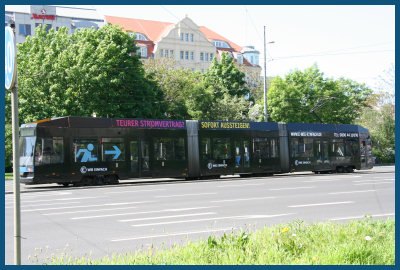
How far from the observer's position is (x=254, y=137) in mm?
30422

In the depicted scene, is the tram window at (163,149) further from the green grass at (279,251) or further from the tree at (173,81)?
the tree at (173,81)

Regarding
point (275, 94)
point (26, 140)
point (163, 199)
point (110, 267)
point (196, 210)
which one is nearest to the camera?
point (110, 267)

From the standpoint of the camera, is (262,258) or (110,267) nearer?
(110,267)

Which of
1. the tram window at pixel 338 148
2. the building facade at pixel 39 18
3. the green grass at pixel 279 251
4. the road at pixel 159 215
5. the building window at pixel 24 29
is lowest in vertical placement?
the road at pixel 159 215

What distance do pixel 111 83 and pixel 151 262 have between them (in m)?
31.5

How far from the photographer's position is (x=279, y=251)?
6.46 metres

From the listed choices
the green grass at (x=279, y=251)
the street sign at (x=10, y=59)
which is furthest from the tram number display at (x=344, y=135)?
the street sign at (x=10, y=59)

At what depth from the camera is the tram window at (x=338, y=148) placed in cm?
3391

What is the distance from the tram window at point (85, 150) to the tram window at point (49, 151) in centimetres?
72

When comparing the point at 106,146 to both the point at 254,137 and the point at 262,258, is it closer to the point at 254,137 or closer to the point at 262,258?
the point at 254,137

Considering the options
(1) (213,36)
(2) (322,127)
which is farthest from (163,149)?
(1) (213,36)

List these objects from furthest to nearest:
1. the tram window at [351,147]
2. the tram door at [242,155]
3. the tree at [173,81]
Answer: the tree at [173,81]
the tram window at [351,147]
the tram door at [242,155]

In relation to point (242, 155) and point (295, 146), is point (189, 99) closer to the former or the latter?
point (295, 146)

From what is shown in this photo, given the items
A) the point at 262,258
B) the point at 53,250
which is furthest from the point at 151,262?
the point at 53,250
